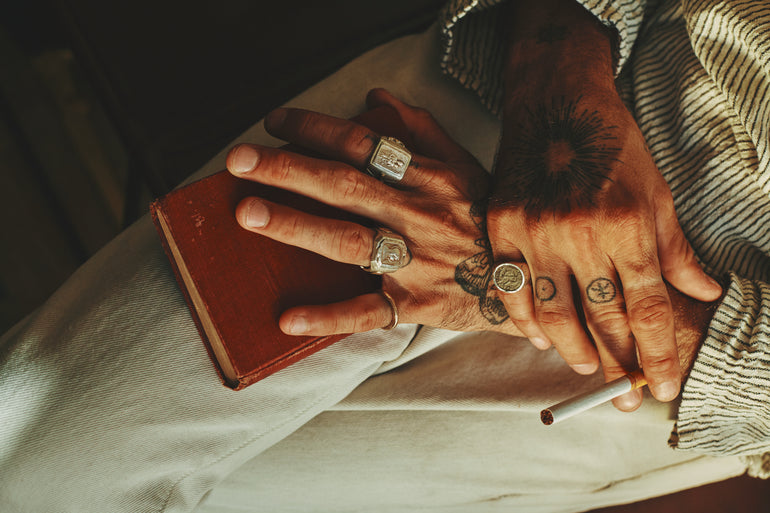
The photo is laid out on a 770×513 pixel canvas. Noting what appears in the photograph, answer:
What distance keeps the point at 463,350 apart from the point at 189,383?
483 mm

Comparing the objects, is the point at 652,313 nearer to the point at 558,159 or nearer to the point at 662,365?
the point at 662,365

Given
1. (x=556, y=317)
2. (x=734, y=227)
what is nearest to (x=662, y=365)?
(x=556, y=317)

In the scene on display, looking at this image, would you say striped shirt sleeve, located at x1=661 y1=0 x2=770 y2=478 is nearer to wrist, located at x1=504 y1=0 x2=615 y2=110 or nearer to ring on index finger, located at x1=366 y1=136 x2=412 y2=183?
wrist, located at x1=504 y1=0 x2=615 y2=110

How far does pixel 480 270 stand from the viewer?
794 millimetres

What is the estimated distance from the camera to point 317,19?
1.23 meters

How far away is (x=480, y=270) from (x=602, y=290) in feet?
0.63

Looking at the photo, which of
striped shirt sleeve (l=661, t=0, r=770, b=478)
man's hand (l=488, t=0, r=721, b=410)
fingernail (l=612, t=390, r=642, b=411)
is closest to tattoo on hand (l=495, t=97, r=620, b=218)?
man's hand (l=488, t=0, r=721, b=410)

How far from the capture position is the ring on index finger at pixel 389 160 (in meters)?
0.71

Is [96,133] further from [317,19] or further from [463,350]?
[463,350]

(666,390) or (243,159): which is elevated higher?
(243,159)

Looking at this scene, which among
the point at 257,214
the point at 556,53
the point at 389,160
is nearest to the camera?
the point at 257,214

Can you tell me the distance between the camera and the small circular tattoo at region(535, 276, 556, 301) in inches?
28.8

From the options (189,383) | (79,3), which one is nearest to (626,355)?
(189,383)

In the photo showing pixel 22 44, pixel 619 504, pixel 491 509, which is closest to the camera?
pixel 491 509
